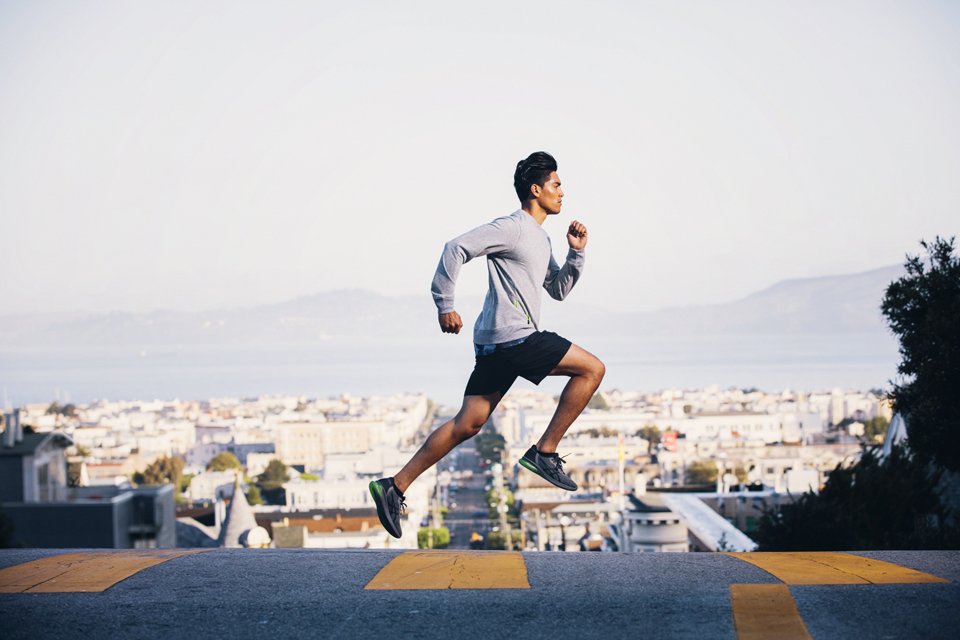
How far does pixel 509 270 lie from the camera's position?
267 inches

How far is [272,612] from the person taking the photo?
543 cm

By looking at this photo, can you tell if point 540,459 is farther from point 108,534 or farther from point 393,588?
point 108,534

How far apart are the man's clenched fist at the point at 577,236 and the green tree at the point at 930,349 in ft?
18.5

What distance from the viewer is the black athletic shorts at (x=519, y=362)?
6.63m

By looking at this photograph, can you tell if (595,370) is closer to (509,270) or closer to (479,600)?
(509,270)

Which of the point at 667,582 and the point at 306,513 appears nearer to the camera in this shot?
the point at 667,582

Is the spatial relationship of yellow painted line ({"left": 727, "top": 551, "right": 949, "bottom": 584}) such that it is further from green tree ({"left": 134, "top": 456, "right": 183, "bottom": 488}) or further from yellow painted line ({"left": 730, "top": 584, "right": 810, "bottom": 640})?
green tree ({"left": 134, "top": 456, "right": 183, "bottom": 488})

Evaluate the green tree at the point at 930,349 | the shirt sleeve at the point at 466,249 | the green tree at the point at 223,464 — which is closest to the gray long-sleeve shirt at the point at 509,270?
the shirt sleeve at the point at 466,249

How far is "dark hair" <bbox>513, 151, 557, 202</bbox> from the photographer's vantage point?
7.02m

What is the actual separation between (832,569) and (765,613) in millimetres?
1017

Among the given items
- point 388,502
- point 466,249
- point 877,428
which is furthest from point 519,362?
point 877,428

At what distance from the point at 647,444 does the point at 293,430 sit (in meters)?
47.9

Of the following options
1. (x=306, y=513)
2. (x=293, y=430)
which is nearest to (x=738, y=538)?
(x=306, y=513)

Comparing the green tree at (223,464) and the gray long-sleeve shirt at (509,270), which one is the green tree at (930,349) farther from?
the green tree at (223,464)
